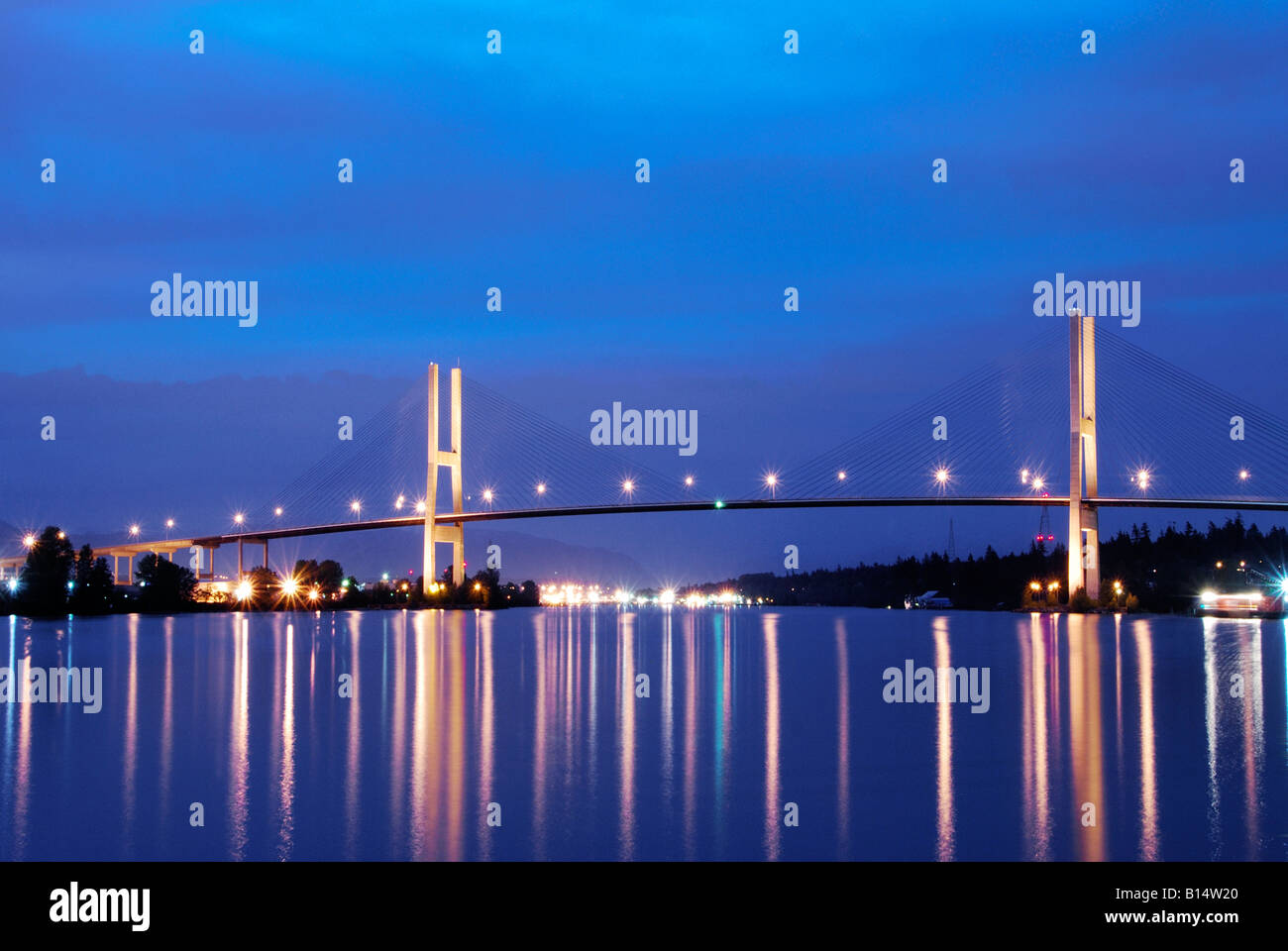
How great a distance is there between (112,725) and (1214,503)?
4278cm

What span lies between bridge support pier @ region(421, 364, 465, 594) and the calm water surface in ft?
106

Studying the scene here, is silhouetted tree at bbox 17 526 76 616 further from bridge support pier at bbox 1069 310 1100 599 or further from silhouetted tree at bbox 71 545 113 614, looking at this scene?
bridge support pier at bbox 1069 310 1100 599

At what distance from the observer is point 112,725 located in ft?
52.5

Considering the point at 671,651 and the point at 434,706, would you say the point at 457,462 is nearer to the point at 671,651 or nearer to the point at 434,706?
the point at 671,651

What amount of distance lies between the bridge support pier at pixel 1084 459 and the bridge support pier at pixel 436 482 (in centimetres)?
2728

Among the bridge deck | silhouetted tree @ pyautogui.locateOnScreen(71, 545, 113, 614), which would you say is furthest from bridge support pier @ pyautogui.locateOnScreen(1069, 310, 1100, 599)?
silhouetted tree @ pyautogui.locateOnScreen(71, 545, 113, 614)

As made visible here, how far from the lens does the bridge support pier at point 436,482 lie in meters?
57.6

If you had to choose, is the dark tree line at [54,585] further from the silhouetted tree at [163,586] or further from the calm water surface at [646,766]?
the calm water surface at [646,766]

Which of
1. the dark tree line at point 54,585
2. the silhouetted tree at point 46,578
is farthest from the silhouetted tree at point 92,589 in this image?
the silhouetted tree at point 46,578

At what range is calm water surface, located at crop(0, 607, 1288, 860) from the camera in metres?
9.29

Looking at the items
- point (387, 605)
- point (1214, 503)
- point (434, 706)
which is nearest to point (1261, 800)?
point (434, 706)

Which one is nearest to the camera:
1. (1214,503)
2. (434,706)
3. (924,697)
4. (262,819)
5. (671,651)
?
(262,819)

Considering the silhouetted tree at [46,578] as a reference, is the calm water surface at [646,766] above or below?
below
